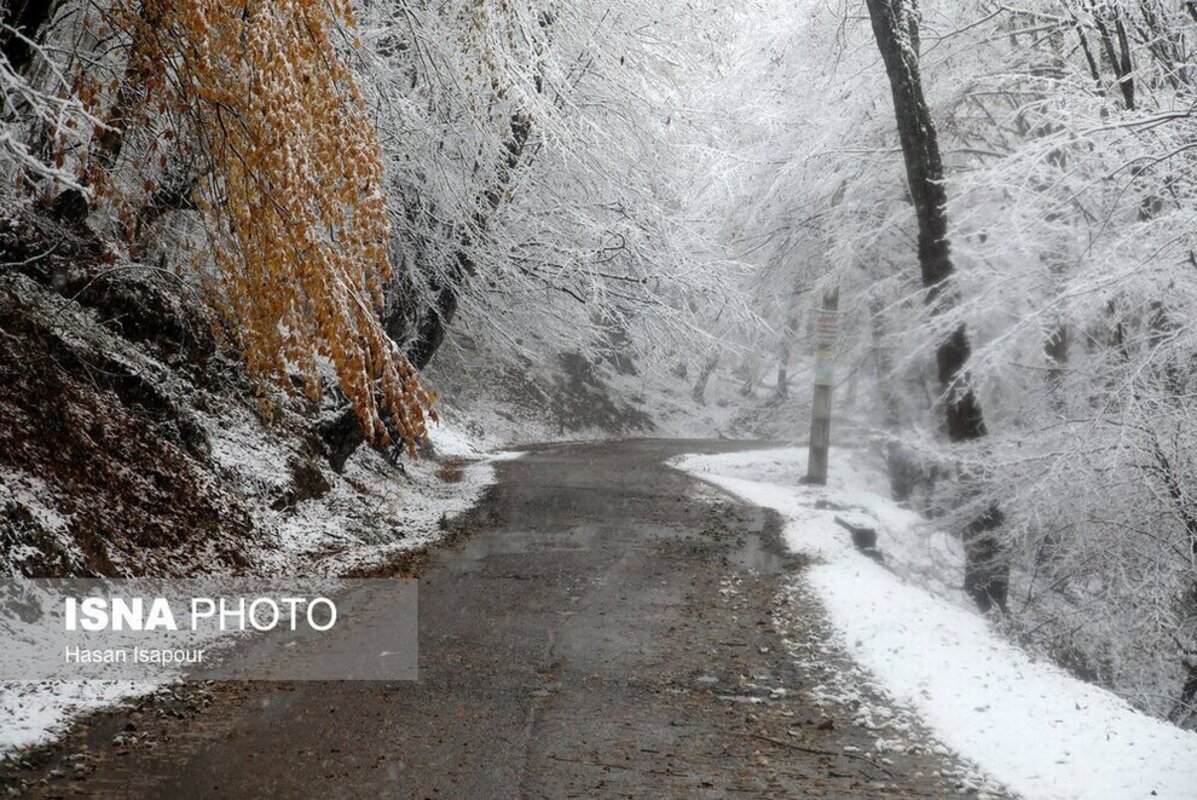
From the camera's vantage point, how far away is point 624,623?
7969 millimetres

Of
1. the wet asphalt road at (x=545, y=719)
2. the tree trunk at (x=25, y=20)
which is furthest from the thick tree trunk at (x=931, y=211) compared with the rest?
the tree trunk at (x=25, y=20)

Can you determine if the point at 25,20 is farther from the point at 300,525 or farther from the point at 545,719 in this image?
the point at 300,525

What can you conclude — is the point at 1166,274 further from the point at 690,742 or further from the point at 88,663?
the point at 88,663

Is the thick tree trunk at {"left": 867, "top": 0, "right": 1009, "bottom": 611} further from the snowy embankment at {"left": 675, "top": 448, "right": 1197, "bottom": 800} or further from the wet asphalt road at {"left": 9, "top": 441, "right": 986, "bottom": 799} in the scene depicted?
the wet asphalt road at {"left": 9, "top": 441, "right": 986, "bottom": 799}

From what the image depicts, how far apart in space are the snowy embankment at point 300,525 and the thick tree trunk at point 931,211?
5.97 m

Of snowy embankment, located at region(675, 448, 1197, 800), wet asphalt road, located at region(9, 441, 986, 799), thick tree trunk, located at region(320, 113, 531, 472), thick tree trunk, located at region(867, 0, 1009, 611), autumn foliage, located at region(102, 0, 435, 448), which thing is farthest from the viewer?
thick tree trunk, located at region(320, 113, 531, 472)

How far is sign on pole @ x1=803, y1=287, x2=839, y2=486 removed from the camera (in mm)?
17125

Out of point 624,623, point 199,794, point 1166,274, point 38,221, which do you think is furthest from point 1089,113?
point 38,221

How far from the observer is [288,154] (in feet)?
16.2

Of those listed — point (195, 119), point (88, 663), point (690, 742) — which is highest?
point (195, 119)

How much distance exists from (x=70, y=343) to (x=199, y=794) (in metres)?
5.34

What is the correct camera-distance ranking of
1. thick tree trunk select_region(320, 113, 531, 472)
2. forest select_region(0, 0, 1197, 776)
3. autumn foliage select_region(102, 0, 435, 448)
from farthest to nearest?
thick tree trunk select_region(320, 113, 531, 472) → forest select_region(0, 0, 1197, 776) → autumn foliage select_region(102, 0, 435, 448)

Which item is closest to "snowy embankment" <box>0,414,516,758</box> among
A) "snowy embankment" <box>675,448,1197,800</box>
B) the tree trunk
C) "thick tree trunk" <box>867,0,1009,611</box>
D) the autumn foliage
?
the autumn foliage

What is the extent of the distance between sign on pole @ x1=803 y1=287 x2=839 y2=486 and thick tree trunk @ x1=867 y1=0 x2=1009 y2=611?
531 cm
